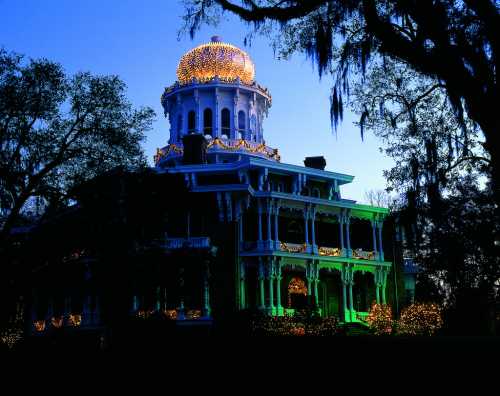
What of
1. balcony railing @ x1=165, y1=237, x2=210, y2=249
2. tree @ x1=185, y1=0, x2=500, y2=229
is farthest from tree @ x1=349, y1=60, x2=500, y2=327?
balcony railing @ x1=165, y1=237, x2=210, y2=249

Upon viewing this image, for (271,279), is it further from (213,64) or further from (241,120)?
(213,64)

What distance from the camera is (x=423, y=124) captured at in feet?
60.7

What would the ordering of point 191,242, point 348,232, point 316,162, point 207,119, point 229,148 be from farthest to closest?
point 207,119 < point 316,162 < point 229,148 < point 348,232 < point 191,242

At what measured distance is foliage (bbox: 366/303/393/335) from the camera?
35666mm

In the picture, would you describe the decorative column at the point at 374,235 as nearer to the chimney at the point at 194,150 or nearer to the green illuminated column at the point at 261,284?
the green illuminated column at the point at 261,284

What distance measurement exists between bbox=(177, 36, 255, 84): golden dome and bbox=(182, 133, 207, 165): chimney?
833 centimetres

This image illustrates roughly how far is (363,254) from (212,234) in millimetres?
11473

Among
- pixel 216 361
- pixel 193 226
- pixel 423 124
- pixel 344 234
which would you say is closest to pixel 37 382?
pixel 216 361

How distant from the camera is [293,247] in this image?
38969mm

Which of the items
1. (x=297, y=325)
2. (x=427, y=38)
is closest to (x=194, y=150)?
(x=297, y=325)

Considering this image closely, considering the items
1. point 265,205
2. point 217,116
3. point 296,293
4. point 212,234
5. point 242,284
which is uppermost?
point 217,116

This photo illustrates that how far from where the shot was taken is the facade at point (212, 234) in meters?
25.2

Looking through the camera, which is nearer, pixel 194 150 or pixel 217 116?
pixel 194 150

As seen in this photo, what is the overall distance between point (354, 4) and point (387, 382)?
727 cm
